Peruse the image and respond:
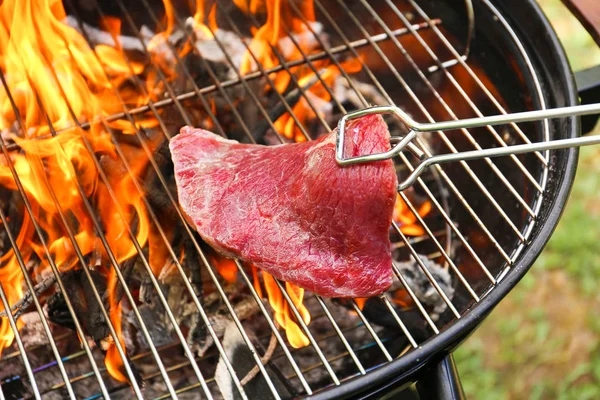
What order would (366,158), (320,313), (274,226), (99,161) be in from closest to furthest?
1. (366,158)
2. (274,226)
3. (99,161)
4. (320,313)

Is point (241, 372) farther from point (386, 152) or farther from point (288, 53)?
point (288, 53)

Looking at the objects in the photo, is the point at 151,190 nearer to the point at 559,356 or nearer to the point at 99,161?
the point at 99,161

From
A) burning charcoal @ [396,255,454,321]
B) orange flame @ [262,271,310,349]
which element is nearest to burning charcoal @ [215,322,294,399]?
orange flame @ [262,271,310,349]

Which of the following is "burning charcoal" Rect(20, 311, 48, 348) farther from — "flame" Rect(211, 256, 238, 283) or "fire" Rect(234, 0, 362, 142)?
"fire" Rect(234, 0, 362, 142)

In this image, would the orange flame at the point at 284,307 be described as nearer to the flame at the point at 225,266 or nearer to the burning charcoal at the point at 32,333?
the flame at the point at 225,266

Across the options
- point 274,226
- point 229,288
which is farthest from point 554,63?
point 229,288

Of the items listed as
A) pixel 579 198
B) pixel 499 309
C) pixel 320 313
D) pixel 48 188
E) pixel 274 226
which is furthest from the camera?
pixel 579 198

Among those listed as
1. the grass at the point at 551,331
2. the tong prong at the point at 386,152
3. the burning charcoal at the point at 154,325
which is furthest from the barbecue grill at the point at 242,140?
the grass at the point at 551,331
